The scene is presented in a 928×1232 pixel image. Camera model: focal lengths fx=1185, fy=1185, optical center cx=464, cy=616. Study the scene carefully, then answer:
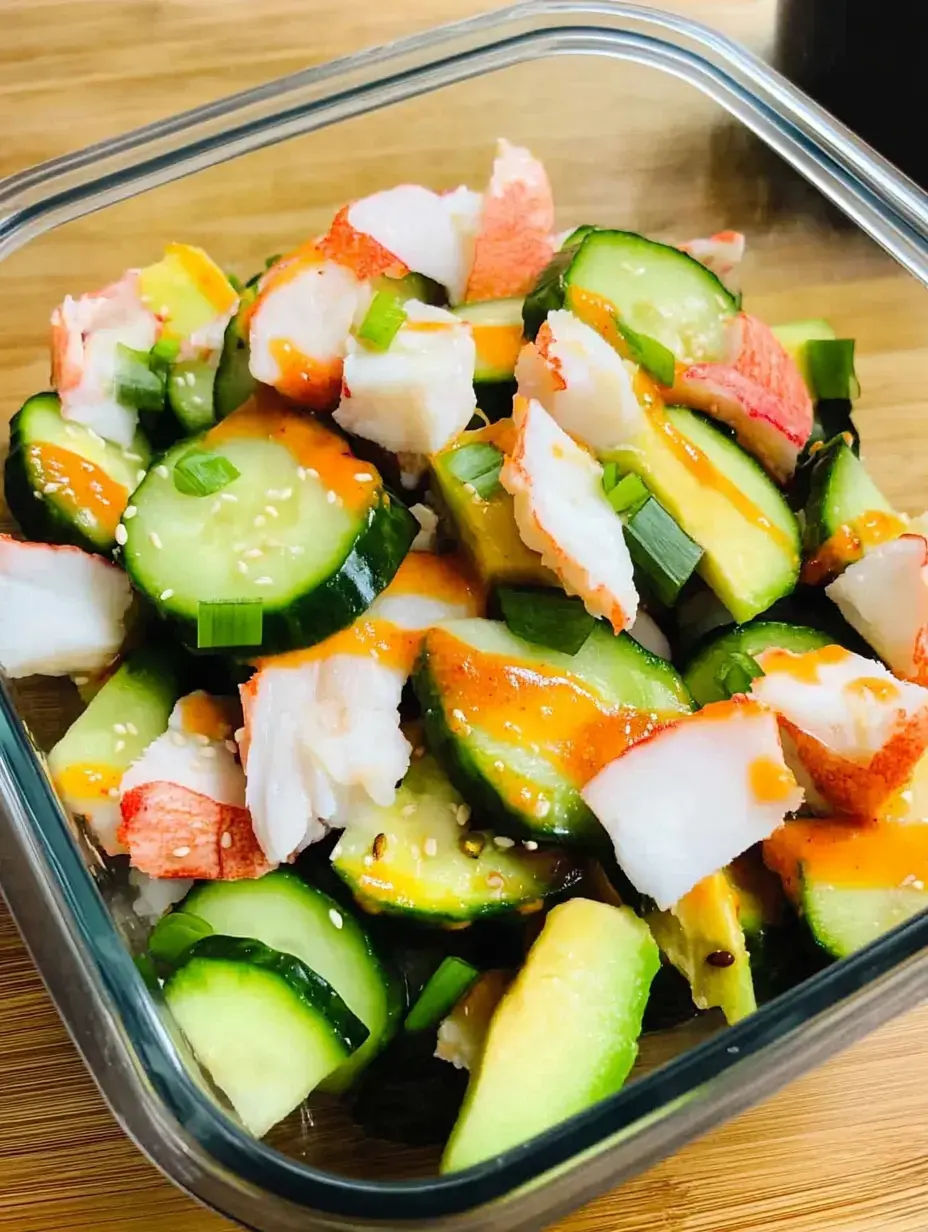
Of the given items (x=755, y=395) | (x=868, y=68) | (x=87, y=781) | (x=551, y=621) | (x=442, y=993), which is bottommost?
(x=442, y=993)

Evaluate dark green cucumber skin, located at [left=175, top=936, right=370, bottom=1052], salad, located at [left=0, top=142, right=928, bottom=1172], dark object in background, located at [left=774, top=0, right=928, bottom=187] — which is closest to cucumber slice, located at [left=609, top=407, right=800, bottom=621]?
salad, located at [left=0, top=142, right=928, bottom=1172]

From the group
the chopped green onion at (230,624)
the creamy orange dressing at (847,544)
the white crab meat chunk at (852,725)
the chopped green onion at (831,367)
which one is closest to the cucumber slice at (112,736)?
the chopped green onion at (230,624)

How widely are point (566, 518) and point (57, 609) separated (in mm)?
503

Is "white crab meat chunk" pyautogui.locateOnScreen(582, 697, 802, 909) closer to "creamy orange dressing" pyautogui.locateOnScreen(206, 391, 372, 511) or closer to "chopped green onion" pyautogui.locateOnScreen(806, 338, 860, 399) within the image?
"creamy orange dressing" pyautogui.locateOnScreen(206, 391, 372, 511)

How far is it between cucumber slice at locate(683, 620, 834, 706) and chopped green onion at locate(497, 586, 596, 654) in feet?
0.54

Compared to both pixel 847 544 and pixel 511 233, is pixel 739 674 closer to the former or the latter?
pixel 847 544

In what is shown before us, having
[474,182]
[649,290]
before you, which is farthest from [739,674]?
[474,182]

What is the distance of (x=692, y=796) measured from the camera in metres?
1.03

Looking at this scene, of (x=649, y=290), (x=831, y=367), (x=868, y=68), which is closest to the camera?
(x=649, y=290)

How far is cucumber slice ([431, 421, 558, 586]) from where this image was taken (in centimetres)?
115

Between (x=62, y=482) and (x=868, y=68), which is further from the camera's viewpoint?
(x=868, y=68)

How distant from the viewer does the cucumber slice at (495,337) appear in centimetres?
132

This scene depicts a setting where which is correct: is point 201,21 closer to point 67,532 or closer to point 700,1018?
point 67,532

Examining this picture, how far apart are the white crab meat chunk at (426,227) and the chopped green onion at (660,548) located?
1.33ft
